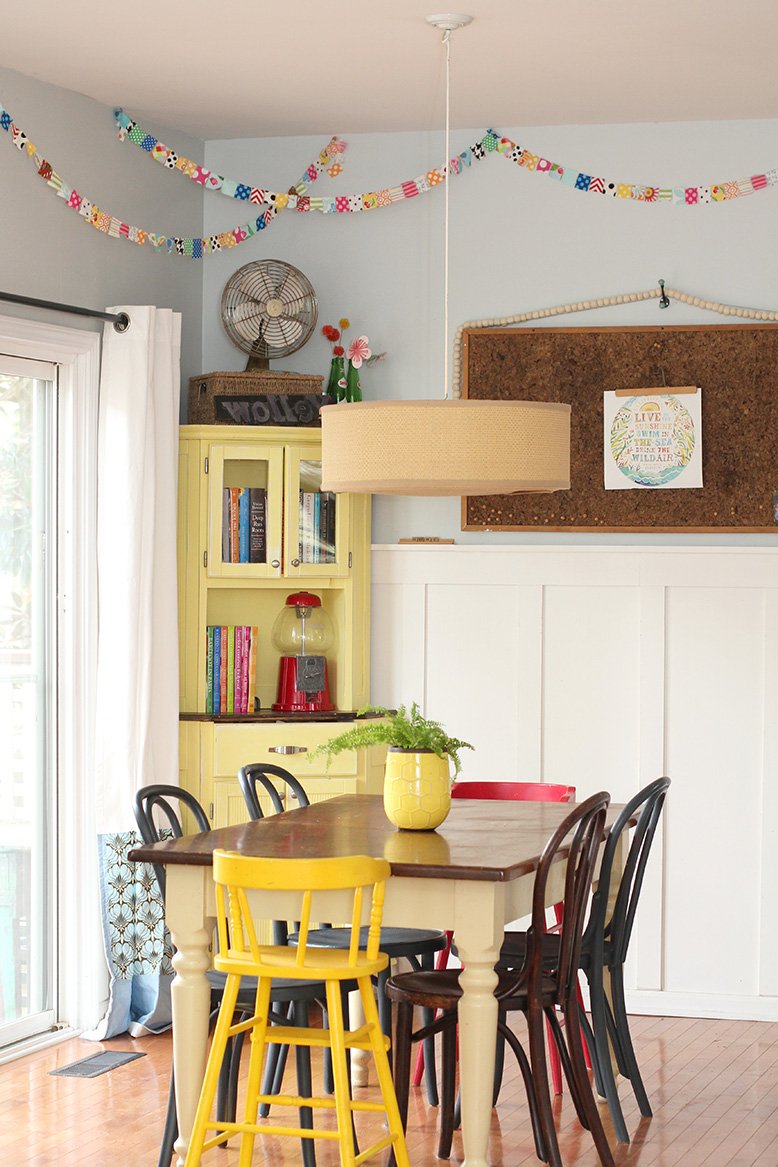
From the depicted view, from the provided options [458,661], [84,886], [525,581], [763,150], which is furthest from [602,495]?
[84,886]

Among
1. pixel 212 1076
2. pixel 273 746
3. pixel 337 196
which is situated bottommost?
pixel 212 1076

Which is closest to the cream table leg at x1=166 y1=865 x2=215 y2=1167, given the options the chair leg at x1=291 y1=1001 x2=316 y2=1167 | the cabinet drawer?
the chair leg at x1=291 y1=1001 x2=316 y2=1167

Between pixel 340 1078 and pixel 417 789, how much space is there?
773 mm

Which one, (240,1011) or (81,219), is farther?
(81,219)

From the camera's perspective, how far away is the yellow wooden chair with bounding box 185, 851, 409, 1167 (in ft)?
9.74

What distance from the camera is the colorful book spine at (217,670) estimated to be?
5.01m

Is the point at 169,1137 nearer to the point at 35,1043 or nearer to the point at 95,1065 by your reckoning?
the point at 95,1065

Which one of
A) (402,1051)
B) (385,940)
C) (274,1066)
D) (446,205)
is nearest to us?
(402,1051)

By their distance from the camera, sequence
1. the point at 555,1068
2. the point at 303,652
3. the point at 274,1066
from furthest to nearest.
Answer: the point at 303,652 → the point at 555,1068 → the point at 274,1066

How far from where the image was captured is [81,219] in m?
4.71

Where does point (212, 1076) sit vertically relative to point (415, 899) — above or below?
below

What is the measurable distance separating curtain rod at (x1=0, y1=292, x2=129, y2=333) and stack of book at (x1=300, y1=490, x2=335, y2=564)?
2.64 feet

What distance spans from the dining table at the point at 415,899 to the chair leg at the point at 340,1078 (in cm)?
18

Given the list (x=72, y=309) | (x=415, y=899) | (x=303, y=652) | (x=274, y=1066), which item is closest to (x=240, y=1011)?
(x=274, y=1066)
